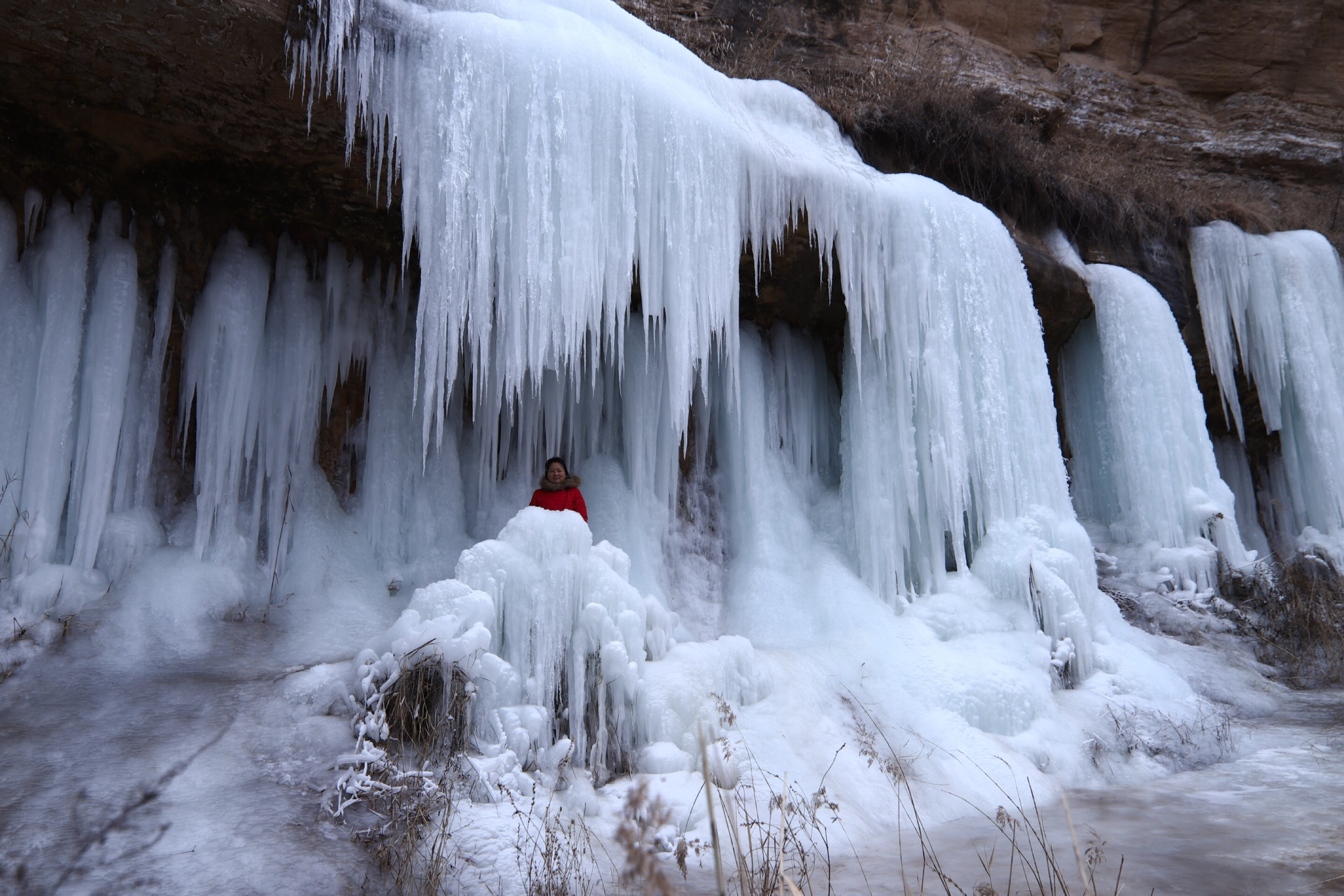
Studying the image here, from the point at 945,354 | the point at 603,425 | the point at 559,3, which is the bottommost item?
the point at 603,425

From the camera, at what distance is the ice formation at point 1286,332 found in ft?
28.5

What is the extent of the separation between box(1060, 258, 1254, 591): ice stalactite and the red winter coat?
5447 millimetres

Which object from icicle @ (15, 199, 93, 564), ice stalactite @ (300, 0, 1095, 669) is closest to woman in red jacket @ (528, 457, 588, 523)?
ice stalactite @ (300, 0, 1095, 669)

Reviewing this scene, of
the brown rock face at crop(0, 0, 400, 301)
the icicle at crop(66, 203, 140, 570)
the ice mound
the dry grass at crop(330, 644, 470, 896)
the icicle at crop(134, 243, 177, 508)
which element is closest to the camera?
the dry grass at crop(330, 644, 470, 896)

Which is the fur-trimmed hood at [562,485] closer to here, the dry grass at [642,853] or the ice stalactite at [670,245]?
the ice stalactite at [670,245]

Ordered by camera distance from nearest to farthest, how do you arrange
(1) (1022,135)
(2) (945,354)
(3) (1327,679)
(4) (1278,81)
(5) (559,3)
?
1. (5) (559,3)
2. (2) (945,354)
3. (3) (1327,679)
4. (1) (1022,135)
5. (4) (1278,81)

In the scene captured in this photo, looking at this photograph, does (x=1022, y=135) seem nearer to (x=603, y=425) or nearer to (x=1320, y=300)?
(x=1320, y=300)

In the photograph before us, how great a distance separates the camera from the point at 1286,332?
8773 millimetres

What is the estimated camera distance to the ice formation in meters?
8.68

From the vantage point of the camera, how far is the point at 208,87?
4.23 m

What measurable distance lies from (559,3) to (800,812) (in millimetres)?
4710

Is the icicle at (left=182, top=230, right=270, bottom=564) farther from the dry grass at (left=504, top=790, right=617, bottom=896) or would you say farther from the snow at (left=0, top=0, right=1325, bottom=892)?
the dry grass at (left=504, top=790, right=617, bottom=896)

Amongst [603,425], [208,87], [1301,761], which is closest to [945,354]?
[603,425]

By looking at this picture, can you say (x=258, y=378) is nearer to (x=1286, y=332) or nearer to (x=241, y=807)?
(x=241, y=807)
